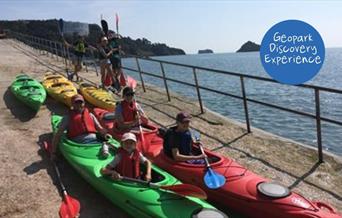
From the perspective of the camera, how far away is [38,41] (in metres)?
29.7

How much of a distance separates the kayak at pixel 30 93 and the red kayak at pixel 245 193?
16.1 ft

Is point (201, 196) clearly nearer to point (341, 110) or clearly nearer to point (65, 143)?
point (65, 143)

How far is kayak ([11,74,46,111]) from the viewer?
10.4m

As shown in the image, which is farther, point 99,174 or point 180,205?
point 99,174

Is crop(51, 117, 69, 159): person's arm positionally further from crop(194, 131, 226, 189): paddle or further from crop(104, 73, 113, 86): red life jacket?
crop(104, 73, 113, 86): red life jacket

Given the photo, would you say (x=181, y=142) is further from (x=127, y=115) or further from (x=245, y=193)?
(x=127, y=115)

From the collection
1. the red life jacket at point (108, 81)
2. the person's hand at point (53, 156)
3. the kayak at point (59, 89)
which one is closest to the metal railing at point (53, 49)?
the red life jacket at point (108, 81)

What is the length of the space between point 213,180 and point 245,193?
48 cm

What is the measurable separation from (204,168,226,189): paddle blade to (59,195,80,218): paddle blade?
173 centimetres

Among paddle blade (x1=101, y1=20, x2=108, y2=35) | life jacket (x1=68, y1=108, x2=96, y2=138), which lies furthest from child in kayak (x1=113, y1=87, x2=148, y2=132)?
paddle blade (x1=101, y1=20, x2=108, y2=35)

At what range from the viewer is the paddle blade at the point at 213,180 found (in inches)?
218

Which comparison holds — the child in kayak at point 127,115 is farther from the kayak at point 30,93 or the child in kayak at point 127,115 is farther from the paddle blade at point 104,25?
the paddle blade at point 104,25

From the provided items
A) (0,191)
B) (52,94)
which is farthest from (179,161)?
(52,94)

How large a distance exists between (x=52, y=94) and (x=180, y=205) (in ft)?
25.0
